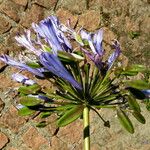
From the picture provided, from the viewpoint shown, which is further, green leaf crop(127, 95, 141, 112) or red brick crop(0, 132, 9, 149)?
red brick crop(0, 132, 9, 149)

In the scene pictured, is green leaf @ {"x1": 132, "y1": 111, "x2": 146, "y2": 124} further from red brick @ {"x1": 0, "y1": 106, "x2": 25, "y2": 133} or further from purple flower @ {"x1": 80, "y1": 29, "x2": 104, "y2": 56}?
red brick @ {"x1": 0, "y1": 106, "x2": 25, "y2": 133}

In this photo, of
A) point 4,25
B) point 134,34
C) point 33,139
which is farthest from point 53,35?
point 134,34

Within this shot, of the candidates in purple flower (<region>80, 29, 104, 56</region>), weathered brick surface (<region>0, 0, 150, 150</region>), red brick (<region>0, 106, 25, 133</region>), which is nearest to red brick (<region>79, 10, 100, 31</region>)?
weathered brick surface (<region>0, 0, 150, 150</region>)

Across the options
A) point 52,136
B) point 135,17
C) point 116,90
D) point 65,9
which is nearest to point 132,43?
point 135,17

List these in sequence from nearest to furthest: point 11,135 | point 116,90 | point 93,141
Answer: point 116,90, point 11,135, point 93,141

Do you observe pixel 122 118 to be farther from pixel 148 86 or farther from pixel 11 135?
pixel 11 135

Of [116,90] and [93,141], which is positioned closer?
[116,90]

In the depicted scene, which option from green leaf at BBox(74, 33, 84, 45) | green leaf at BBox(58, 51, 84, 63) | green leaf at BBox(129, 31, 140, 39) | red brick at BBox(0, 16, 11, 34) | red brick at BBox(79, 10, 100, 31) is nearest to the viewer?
green leaf at BBox(58, 51, 84, 63)
